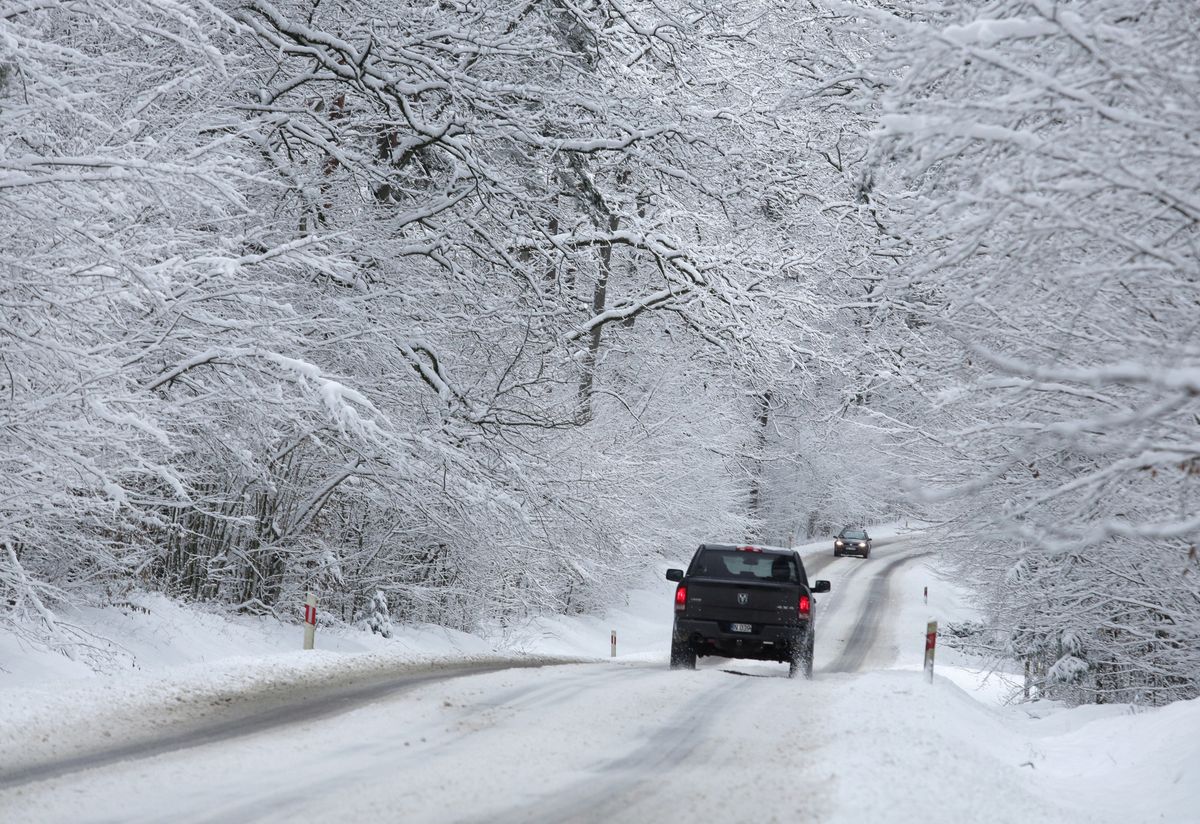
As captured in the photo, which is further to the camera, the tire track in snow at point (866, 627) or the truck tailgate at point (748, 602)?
the tire track in snow at point (866, 627)

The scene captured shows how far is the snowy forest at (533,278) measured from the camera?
579cm

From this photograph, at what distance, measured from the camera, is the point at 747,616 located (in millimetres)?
16406

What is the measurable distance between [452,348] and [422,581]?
15.5 ft

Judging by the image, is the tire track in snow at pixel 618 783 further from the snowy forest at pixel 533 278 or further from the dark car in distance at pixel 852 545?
the dark car in distance at pixel 852 545

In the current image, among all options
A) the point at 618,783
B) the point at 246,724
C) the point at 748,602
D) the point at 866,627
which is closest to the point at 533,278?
the point at 748,602

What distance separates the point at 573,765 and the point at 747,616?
8.66 meters

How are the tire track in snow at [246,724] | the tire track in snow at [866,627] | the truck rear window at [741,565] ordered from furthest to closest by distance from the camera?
1. the tire track in snow at [866,627]
2. the truck rear window at [741,565]
3. the tire track in snow at [246,724]

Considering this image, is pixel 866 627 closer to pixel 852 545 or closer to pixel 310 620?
pixel 852 545

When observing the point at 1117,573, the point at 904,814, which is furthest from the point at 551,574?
the point at 904,814

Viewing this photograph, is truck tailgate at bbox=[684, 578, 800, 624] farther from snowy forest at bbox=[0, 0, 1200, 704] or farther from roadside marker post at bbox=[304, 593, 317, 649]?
roadside marker post at bbox=[304, 593, 317, 649]

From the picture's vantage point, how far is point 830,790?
7.43m

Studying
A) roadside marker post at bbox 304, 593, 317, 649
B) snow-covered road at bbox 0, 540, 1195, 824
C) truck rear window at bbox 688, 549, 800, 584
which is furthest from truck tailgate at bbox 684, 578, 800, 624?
roadside marker post at bbox 304, 593, 317, 649

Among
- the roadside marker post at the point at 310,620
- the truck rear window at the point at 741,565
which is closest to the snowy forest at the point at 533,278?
the roadside marker post at the point at 310,620

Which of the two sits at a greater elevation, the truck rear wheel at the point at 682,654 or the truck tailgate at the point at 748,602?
the truck tailgate at the point at 748,602
